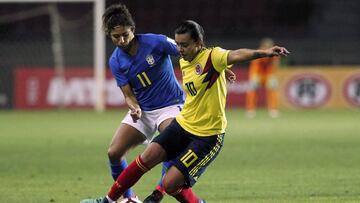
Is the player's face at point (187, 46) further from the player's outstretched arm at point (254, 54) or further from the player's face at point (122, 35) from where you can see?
the player's face at point (122, 35)

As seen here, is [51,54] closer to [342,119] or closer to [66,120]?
[66,120]

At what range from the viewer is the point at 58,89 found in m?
25.1

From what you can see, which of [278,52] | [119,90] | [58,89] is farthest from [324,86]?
[278,52]

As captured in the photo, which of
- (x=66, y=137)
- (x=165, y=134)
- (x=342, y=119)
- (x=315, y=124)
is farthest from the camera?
(x=342, y=119)

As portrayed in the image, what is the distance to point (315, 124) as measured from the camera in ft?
64.4

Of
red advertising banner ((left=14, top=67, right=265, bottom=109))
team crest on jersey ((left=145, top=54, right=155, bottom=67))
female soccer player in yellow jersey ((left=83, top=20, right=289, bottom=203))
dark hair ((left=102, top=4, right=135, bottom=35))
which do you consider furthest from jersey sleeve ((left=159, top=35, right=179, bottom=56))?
red advertising banner ((left=14, top=67, right=265, bottom=109))

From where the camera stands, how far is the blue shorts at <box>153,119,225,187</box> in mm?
7234

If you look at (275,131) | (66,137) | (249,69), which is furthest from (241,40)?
(66,137)

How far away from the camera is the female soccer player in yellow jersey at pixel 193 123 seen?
7.23 meters

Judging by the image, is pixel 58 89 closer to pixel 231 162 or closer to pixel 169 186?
pixel 231 162

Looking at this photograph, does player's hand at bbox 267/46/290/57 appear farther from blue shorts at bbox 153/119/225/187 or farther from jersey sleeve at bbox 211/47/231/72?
blue shorts at bbox 153/119/225/187

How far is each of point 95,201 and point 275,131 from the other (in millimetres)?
10239

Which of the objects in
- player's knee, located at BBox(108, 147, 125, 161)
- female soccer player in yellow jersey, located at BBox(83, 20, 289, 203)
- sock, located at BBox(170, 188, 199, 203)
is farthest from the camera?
player's knee, located at BBox(108, 147, 125, 161)

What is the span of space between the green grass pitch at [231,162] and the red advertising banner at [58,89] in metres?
3.69
